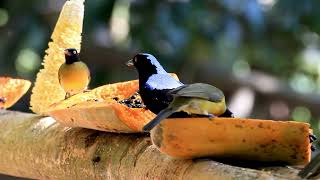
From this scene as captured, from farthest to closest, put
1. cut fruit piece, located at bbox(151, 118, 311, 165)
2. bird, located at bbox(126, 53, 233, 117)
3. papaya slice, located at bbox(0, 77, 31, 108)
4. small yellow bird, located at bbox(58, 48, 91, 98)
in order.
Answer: papaya slice, located at bbox(0, 77, 31, 108) < small yellow bird, located at bbox(58, 48, 91, 98) < bird, located at bbox(126, 53, 233, 117) < cut fruit piece, located at bbox(151, 118, 311, 165)

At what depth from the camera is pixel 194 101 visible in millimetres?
835

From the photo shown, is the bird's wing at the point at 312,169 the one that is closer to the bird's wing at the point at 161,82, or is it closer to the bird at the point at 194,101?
the bird at the point at 194,101

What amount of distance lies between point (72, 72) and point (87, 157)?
18cm

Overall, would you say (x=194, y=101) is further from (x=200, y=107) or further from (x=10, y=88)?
(x=10, y=88)

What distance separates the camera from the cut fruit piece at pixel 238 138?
0.83 meters

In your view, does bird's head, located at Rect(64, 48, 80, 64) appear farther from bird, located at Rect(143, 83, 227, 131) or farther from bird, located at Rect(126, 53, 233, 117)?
bird, located at Rect(143, 83, 227, 131)

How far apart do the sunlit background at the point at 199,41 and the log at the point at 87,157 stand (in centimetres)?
235

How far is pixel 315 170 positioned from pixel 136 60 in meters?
0.36

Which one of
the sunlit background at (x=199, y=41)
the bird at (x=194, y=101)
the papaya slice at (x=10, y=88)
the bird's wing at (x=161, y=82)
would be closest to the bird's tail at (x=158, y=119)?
the bird at (x=194, y=101)


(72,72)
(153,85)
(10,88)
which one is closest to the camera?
(153,85)

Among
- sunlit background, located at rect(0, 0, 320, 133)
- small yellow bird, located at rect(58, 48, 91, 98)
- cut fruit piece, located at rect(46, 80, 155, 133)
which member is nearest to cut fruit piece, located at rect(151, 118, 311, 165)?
cut fruit piece, located at rect(46, 80, 155, 133)

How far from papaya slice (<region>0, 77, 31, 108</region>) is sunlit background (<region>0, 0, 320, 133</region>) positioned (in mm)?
2135

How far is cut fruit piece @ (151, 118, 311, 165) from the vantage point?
83 cm

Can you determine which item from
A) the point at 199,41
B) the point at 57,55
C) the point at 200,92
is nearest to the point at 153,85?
the point at 200,92
